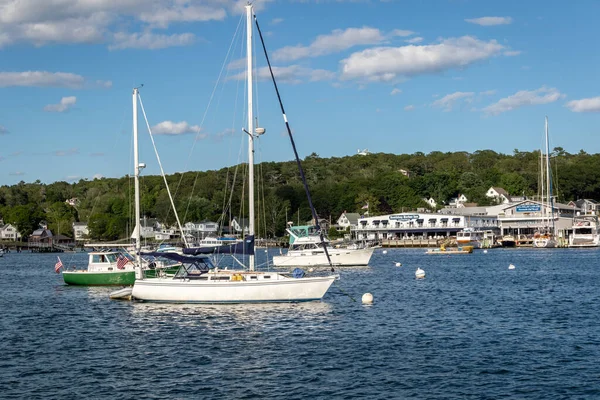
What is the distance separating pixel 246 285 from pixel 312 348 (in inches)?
435

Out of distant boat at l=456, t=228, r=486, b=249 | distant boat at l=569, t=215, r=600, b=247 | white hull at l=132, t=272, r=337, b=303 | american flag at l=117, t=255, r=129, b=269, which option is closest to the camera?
white hull at l=132, t=272, r=337, b=303

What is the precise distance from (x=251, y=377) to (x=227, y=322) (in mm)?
11266

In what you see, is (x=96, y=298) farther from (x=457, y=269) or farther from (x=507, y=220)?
(x=507, y=220)

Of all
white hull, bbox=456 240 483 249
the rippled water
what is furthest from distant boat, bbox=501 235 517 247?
the rippled water

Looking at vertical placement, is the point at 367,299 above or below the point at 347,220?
below

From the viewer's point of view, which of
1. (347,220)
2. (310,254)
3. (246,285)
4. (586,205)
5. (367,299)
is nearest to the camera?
(246,285)

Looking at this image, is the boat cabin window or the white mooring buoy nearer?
the white mooring buoy

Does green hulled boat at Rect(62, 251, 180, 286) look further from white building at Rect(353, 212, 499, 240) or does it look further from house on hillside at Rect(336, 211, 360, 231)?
house on hillside at Rect(336, 211, 360, 231)

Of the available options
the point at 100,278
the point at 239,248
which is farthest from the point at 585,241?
the point at 239,248

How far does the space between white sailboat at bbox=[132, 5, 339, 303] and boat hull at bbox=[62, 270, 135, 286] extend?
12.9 meters

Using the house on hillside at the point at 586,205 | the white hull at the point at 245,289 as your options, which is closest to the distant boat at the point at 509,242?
the house on hillside at the point at 586,205

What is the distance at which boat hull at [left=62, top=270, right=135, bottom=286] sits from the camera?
56031 mm

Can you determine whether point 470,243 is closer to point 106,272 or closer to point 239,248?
point 106,272

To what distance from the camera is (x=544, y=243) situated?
134 m
